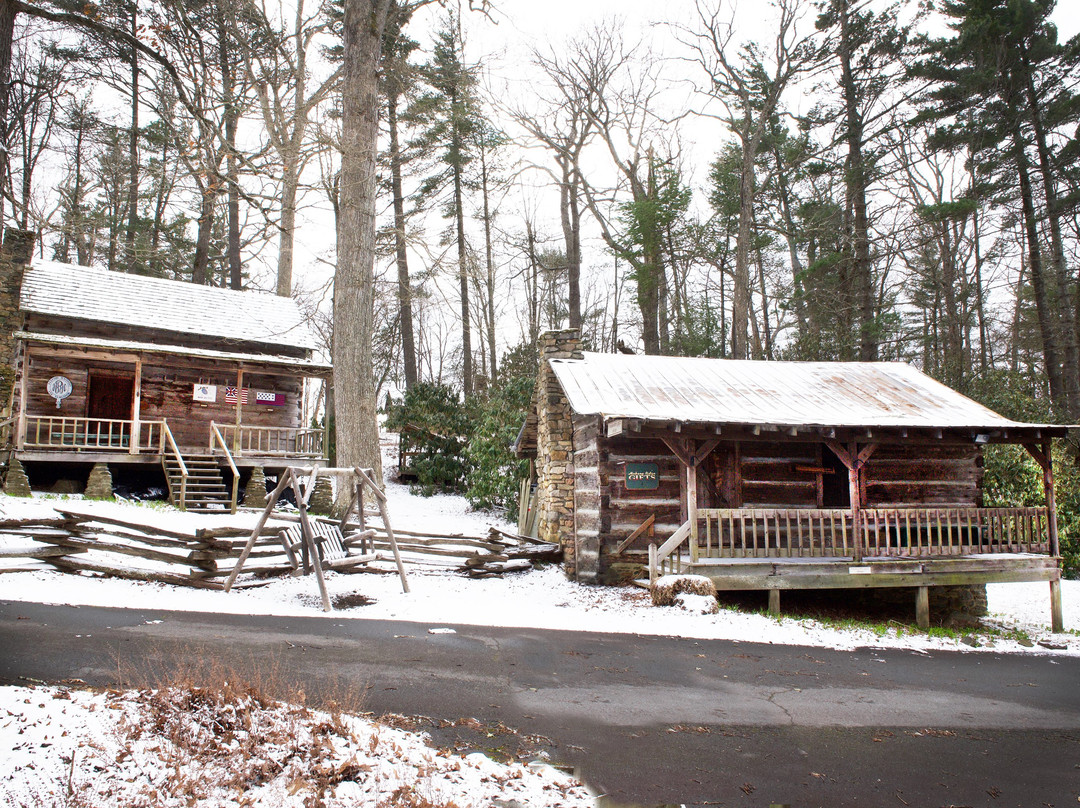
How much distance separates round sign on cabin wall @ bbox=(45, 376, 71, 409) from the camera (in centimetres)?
1843

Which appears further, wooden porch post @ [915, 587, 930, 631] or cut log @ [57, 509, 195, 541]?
wooden porch post @ [915, 587, 930, 631]

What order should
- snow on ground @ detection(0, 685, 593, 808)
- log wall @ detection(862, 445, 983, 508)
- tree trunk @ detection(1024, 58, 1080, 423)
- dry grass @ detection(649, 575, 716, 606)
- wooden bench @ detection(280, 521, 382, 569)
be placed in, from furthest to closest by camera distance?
1. tree trunk @ detection(1024, 58, 1080, 423)
2. log wall @ detection(862, 445, 983, 508)
3. dry grass @ detection(649, 575, 716, 606)
4. wooden bench @ detection(280, 521, 382, 569)
5. snow on ground @ detection(0, 685, 593, 808)

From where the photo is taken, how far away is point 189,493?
1656cm

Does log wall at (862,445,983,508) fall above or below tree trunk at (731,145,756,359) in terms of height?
below

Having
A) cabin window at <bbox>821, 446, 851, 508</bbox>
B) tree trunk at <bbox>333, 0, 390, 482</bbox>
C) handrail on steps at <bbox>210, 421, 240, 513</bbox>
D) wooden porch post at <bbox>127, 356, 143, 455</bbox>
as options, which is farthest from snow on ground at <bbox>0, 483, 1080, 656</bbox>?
wooden porch post at <bbox>127, 356, 143, 455</bbox>

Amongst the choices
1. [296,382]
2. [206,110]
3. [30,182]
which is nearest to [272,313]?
[296,382]

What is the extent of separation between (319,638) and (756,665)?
4.54 metres

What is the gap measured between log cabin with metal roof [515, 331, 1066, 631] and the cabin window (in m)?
0.04

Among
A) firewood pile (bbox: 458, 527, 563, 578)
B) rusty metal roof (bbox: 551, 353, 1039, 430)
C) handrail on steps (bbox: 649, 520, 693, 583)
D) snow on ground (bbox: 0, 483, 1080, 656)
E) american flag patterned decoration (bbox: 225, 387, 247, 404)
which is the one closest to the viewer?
snow on ground (bbox: 0, 483, 1080, 656)

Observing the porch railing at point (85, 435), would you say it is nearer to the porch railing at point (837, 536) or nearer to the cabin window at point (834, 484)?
the porch railing at point (837, 536)

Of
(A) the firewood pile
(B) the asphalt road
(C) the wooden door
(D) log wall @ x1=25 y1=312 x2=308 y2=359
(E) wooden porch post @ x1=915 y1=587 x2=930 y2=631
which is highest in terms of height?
(D) log wall @ x1=25 y1=312 x2=308 y2=359

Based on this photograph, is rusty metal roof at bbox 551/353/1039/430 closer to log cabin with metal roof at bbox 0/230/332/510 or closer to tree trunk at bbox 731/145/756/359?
tree trunk at bbox 731/145/756/359

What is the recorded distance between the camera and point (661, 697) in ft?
19.0

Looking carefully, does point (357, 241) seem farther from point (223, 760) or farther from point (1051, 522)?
point (1051, 522)
